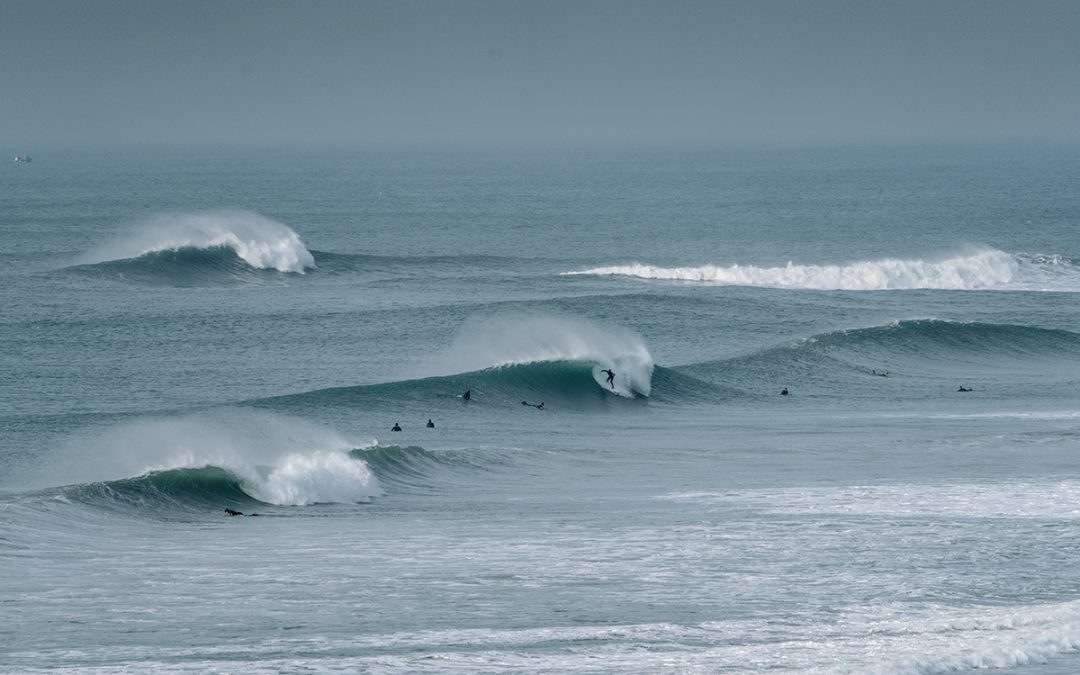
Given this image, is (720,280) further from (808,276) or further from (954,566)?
(954,566)

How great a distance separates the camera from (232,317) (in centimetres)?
4366

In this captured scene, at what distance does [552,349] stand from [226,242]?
24390 millimetres

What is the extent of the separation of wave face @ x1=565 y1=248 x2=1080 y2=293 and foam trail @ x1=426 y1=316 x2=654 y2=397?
15.5m

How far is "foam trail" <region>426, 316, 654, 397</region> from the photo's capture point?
35.1 metres

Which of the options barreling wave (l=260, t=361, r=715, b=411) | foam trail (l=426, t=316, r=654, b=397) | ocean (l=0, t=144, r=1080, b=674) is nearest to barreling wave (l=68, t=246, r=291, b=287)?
ocean (l=0, t=144, r=1080, b=674)

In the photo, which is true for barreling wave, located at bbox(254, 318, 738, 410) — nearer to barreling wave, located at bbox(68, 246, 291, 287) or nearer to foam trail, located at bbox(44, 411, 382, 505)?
foam trail, located at bbox(44, 411, 382, 505)

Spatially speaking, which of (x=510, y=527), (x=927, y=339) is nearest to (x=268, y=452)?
(x=510, y=527)

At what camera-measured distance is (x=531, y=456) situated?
85.6 feet

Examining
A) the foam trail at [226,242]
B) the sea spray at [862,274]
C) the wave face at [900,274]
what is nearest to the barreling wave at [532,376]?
the sea spray at [862,274]

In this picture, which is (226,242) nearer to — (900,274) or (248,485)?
(900,274)

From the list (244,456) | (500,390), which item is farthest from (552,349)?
(244,456)

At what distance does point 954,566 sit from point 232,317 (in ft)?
97.1

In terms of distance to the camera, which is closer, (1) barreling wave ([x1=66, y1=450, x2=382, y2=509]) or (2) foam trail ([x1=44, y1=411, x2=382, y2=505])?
(1) barreling wave ([x1=66, y1=450, x2=382, y2=509])

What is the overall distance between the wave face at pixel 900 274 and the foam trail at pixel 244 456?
31.4 metres
